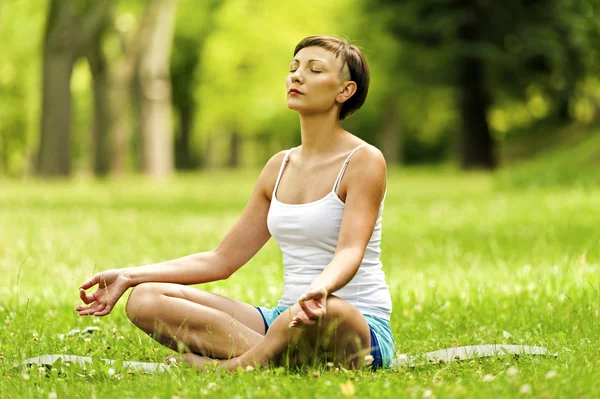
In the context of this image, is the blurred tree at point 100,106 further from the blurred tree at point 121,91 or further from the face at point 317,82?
the face at point 317,82

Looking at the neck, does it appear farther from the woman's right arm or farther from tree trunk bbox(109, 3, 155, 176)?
tree trunk bbox(109, 3, 155, 176)

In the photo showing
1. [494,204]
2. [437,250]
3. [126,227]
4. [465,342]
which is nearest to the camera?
[465,342]

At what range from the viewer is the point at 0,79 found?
5069 cm

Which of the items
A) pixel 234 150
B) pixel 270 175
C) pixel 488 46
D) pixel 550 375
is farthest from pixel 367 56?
pixel 234 150

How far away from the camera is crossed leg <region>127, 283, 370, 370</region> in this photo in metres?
4.23

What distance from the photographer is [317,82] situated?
15.0ft

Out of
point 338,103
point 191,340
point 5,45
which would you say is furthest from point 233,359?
point 5,45

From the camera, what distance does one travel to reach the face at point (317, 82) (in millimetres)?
4586

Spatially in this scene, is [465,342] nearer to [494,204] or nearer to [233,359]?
[233,359]

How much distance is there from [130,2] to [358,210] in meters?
31.9

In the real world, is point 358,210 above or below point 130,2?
below

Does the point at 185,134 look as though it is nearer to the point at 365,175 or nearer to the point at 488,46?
the point at 488,46

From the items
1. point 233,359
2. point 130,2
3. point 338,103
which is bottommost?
point 233,359

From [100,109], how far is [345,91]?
2632 cm
